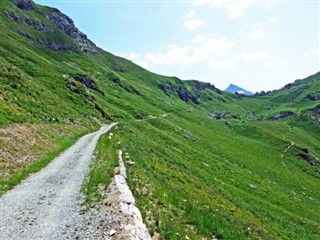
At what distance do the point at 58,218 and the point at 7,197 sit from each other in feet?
21.4

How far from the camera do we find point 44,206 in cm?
1800

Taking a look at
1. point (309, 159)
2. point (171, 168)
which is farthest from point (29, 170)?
point (309, 159)

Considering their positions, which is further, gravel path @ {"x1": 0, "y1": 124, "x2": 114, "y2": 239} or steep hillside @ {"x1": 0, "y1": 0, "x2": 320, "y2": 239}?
steep hillside @ {"x1": 0, "y1": 0, "x2": 320, "y2": 239}

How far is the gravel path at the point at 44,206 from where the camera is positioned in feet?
47.5

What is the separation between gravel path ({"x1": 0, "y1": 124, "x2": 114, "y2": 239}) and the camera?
14492 mm

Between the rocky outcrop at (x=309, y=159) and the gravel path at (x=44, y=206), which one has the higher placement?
the gravel path at (x=44, y=206)

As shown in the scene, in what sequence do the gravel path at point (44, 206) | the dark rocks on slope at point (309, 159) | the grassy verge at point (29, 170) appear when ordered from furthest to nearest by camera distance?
the dark rocks on slope at point (309, 159), the grassy verge at point (29, 170), the gravel path at point (44, 206)

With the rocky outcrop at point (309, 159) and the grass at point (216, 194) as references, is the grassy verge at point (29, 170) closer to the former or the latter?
the grass at point (216, 194)

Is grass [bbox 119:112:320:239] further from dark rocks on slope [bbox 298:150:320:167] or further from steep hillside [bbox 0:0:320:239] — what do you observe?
dark rocks on slope [bbox 298:150:320:167]

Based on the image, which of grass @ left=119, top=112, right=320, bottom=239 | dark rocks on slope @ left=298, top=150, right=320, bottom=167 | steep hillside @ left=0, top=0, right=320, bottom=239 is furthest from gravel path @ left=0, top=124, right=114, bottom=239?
dark rocks on slope @ left=298, top=150, right=320, bottom=167

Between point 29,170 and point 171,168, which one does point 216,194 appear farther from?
point 29,170

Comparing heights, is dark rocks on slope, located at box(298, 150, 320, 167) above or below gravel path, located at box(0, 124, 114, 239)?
below

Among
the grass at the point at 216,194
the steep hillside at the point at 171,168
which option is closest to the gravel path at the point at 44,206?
the steep hillside at the point at 171,168

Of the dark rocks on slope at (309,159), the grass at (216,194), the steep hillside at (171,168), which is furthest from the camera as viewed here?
the dark rocks on slope at (309,159)
